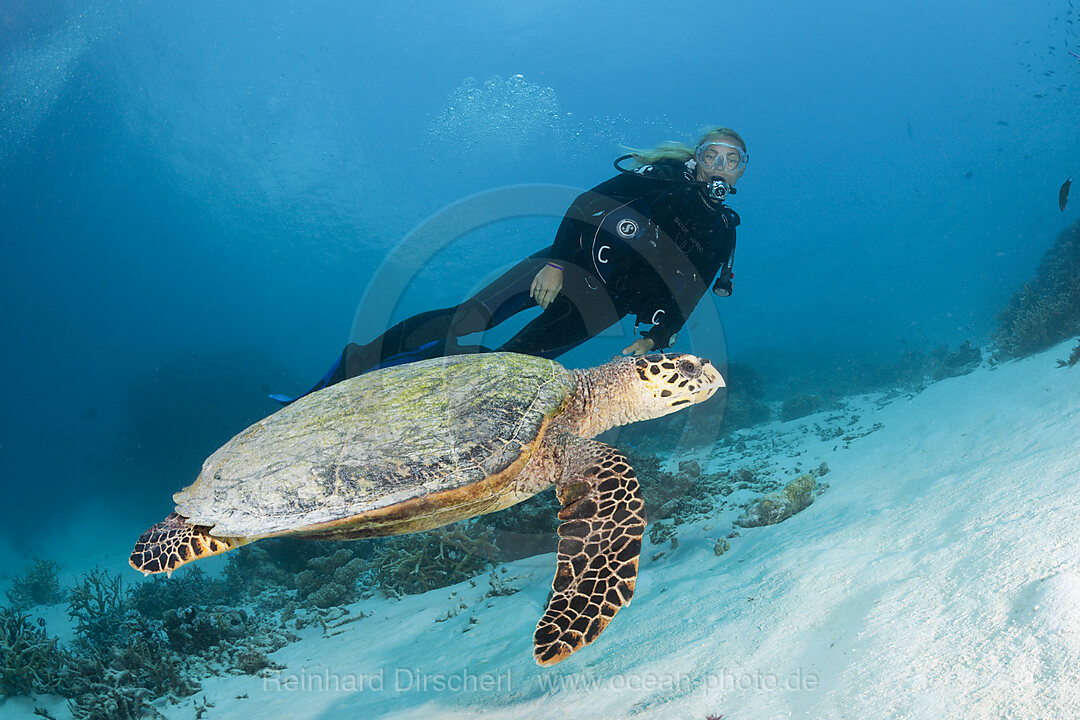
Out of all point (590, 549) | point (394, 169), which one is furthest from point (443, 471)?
point (394, 169)

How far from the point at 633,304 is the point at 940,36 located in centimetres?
9064

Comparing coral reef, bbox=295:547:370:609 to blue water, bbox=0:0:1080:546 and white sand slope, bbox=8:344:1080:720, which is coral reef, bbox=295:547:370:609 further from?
blue water, bbox=0:0:1080:546

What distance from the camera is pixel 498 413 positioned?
3.18 metres

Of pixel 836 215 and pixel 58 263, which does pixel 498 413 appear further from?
pixel 836 215

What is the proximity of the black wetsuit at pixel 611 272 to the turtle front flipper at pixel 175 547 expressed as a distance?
103 inches

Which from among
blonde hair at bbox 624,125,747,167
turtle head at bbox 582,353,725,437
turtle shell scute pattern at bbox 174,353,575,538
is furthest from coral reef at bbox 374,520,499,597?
blonde hair at bbox 624,125,747,167

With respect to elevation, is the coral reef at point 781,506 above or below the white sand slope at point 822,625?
above

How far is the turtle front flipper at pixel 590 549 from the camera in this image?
7.86 feet

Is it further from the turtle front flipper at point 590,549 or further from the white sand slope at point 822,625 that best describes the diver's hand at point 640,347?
the white sand slope at point 822,625

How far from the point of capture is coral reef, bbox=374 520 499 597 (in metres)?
6.08

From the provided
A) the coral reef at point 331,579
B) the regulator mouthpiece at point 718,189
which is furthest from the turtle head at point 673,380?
the coral reef at point 331,579

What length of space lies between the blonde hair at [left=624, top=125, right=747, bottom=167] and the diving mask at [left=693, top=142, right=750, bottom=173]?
0.59ft

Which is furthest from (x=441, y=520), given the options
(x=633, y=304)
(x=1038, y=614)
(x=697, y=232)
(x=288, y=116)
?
(x=288, y=116)

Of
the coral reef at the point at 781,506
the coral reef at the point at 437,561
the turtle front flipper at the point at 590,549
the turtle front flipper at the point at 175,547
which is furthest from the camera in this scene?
the coral reef at the point at 437,561
